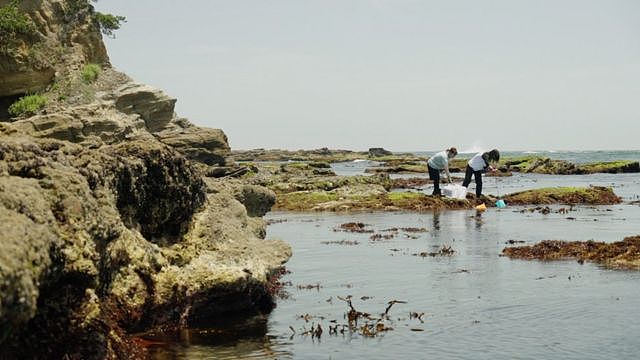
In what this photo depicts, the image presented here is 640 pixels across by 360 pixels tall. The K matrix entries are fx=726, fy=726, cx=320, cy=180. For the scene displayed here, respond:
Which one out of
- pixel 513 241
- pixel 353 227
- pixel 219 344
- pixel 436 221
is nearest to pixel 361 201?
pixel 436 221

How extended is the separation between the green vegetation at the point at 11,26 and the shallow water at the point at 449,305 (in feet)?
77.6

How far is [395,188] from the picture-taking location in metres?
56.6

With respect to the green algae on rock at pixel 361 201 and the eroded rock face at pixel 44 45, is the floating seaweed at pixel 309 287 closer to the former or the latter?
the green algae on rock at pixel 361 201

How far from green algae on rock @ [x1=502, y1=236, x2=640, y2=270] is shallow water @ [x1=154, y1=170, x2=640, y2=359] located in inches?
26.3

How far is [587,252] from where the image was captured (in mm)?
19312

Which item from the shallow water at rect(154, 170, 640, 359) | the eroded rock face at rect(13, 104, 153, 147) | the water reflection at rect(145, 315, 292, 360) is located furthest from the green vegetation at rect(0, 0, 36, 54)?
the water reflection at rect(145, 315, 292, 360)

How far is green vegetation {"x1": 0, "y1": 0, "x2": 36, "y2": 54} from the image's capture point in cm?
3878

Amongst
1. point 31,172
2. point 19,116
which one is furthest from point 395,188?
point 31,172

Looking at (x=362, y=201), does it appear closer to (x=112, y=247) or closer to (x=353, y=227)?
(x=353, y=227)

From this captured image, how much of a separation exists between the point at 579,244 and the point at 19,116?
29.8 metres

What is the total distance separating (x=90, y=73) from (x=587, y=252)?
3503cm

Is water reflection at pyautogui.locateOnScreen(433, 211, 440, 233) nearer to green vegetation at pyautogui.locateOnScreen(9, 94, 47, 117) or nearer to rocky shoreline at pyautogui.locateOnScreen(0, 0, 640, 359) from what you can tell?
rocky shoreline at pyautogui.locateOnScreen(0, 0, 640, 359)

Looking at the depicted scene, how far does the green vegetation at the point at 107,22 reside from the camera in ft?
165

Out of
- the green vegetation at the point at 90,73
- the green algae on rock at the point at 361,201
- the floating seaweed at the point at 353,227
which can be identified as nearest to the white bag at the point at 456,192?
the green algae on rock at the point at 361,201
